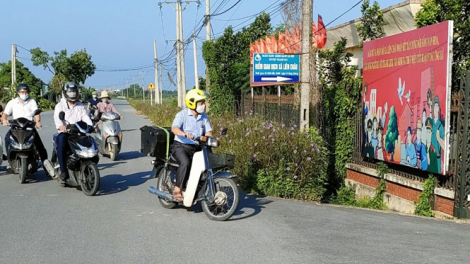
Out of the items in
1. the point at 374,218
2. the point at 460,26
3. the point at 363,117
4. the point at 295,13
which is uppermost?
the point at 295,13

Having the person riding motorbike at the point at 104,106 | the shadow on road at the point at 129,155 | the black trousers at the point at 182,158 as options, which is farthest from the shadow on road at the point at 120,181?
the person riding motorbike at the point at 104,106

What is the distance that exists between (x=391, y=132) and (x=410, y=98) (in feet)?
3.16

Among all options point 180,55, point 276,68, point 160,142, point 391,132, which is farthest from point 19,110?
point 180,55

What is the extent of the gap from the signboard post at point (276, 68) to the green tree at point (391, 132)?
8.16 feet

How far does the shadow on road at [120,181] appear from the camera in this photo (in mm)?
9508

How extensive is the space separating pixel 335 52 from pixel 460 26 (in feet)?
17.7

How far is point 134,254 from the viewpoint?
5.53 meters

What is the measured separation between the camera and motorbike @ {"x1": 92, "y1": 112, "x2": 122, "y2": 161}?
13898 millimetres

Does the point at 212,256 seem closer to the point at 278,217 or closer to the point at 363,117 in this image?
the point at 278,217

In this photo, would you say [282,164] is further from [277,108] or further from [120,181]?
[277,108]

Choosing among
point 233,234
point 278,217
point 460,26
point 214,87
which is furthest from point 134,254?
point 214,87

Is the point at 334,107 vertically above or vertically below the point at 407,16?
below

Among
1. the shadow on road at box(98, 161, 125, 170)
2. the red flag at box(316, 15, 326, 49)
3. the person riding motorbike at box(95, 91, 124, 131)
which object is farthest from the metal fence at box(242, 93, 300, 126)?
the person riding motorbike at box(95, 91, 124, 131)

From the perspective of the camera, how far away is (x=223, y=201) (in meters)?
6.95
